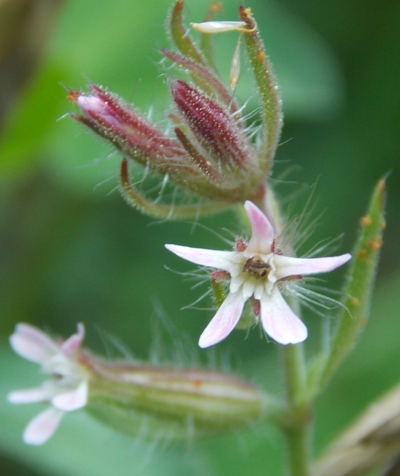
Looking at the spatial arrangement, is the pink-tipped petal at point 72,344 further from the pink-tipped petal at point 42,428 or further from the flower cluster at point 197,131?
the flower cluster at point 197,131

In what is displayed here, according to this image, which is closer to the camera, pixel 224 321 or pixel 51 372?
pixel 224 321

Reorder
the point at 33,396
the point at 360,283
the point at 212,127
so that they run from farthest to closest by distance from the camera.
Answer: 1. the point at 33,396
2. the point at 360,283
3. the point at 212,127

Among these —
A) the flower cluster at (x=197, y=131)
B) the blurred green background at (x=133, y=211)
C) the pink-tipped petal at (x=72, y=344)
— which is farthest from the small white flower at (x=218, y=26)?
the blurred green background at (x=133, y=211)

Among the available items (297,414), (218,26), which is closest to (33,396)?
(297,414)

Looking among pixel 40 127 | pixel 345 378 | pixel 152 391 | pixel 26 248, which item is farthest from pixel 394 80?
pixel 152 391

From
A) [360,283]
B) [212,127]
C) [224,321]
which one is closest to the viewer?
[224,321]

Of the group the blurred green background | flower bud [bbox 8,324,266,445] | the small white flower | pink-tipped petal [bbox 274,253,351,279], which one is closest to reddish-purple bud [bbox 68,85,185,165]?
the small white flower

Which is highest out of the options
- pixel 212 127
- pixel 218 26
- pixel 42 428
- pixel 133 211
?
pixel 133 211

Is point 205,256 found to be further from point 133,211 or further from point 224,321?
point 133,211

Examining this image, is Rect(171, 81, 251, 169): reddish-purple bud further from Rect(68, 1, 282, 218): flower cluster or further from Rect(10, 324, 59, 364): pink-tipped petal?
Rect(10, 324, 59, 364): pink-tipped petal
